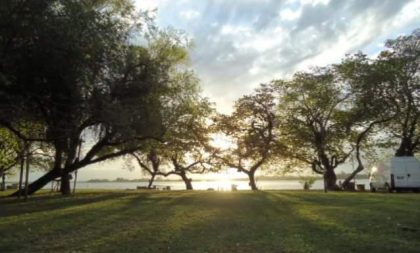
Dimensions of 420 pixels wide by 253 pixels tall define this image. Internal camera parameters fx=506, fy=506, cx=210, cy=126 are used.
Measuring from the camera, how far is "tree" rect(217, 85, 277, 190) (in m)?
52.0

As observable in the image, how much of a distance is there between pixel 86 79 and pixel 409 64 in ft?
115

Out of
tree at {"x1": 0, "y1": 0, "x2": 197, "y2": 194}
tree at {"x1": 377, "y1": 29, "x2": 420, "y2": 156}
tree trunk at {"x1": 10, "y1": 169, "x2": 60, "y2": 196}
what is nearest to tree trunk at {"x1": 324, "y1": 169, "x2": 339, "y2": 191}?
tree at {"x1": 377, "y1": 29, "x2": 420, "y2": 156}

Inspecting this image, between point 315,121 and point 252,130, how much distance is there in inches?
258

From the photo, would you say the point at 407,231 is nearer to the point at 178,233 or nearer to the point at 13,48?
the point at 178,233

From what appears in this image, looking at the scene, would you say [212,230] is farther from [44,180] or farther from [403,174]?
[403,174]

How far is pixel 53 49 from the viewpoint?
17797mm

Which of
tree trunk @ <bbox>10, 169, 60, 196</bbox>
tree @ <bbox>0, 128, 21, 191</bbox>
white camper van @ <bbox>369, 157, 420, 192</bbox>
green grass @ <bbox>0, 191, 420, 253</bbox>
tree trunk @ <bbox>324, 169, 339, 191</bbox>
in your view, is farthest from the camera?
tree trunk @ <bbox>324, 169, 339, 191</bbox>

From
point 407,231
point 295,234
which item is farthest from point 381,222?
point 295,234

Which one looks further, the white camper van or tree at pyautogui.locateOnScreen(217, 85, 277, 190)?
tree at pyautogui.locateOnScreen(217, 85, 277, 190)

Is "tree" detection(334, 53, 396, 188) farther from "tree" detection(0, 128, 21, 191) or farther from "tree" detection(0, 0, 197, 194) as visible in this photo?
"tree" detection(0, 128, 21, 191)

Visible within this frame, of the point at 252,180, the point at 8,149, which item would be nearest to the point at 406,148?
the point at 252,180

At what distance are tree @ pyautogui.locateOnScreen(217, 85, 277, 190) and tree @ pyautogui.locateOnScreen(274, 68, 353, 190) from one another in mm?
1397

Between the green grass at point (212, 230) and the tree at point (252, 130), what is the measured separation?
→ 3226cm

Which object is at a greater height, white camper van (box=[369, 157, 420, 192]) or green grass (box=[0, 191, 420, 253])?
white camper van (box=[369, 157, 420, 192])
